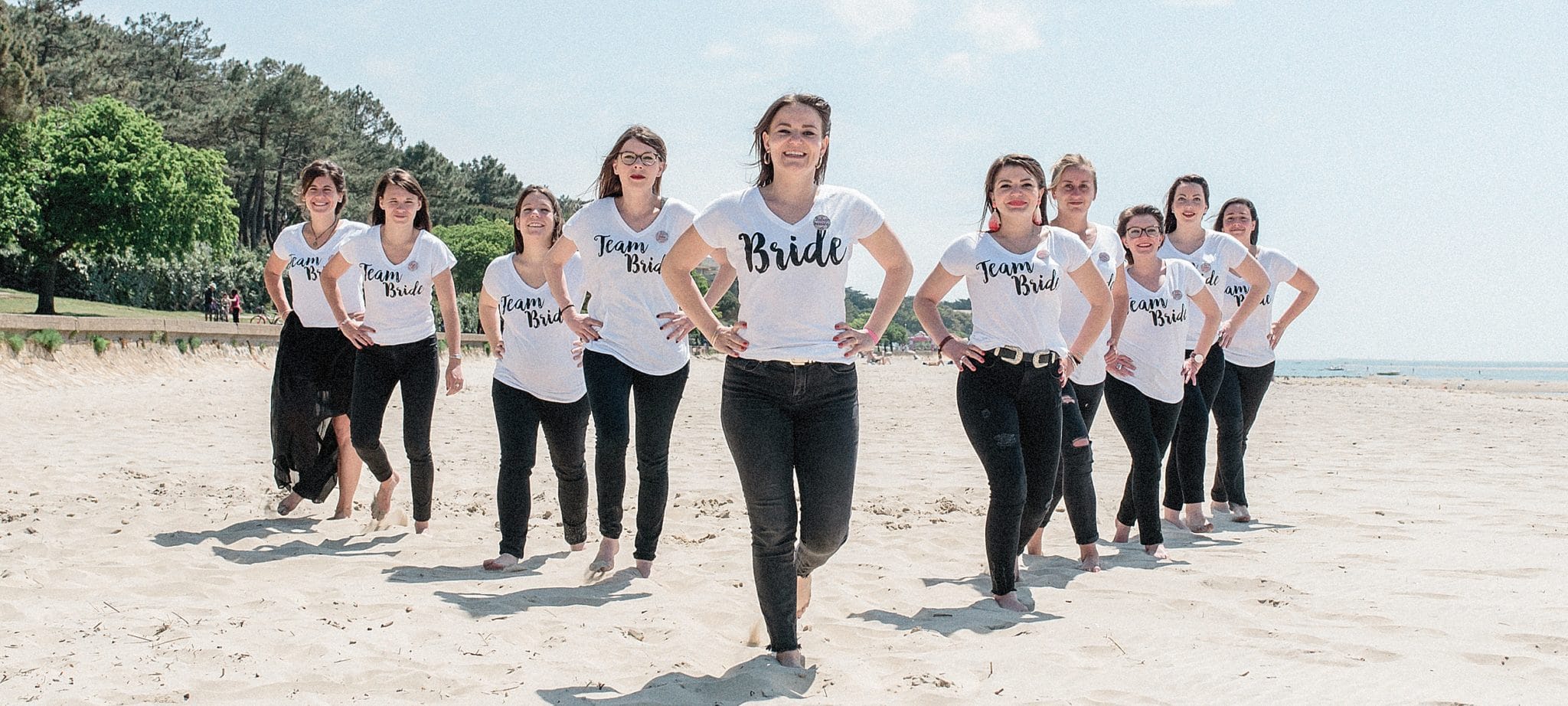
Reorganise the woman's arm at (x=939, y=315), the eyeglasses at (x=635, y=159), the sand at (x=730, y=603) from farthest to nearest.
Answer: the eyeglasses at (x=635, y=159), the woman's arm at (x=939, y=315), the sand at (x=730, y=603)

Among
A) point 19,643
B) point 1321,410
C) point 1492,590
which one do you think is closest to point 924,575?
point 1492,590

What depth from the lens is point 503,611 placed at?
4566mm

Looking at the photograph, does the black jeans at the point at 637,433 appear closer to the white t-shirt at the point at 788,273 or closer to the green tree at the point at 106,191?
the white t-shirt at the point at 788,273

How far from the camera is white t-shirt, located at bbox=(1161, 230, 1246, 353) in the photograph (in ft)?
22.6

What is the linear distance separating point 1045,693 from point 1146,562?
2.57 meters

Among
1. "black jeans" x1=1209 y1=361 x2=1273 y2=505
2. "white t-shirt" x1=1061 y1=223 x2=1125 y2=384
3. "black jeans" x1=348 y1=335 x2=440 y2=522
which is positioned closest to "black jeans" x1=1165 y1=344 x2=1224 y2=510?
"black jeans" x1=1209 y1=361 x2=1273 y2=505

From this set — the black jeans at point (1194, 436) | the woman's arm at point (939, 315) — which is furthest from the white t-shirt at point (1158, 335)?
the woman's arm at point (939, 315)

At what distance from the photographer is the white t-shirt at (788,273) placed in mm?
3697

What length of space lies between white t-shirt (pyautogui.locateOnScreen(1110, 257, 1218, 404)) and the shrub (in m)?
17.3

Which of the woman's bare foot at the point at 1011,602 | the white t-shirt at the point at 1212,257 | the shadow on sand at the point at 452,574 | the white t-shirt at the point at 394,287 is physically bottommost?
the shadow on sand at the point at 452,574

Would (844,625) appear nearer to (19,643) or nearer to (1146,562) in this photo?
(1146,562)

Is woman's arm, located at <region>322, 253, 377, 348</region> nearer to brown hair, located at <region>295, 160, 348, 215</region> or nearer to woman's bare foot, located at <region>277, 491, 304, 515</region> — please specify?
brown hair, located at <region>295, 160, 348, 215</region>

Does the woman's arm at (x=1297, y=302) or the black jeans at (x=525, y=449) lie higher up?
the woman's arm at (x=1297, y=302)

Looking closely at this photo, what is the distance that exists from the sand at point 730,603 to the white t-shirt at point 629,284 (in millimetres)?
1111
